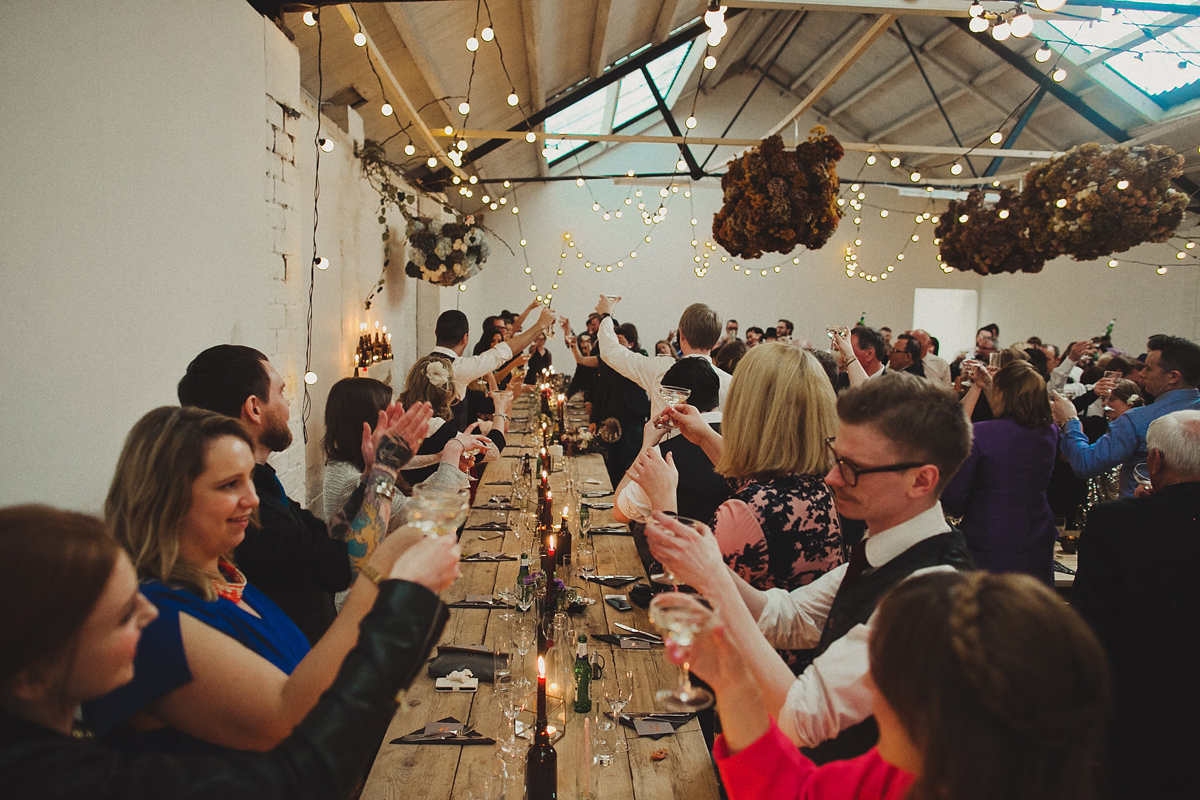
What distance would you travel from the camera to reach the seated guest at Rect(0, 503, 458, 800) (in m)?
0.77

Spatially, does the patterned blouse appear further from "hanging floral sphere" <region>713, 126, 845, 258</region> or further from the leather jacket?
"hanging floral sphere" <region>713, 126, 845, 258</region>

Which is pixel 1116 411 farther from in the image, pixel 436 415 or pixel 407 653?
pixel 407 653

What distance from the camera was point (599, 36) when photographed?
6.85 m

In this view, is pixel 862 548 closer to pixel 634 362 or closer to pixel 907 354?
pixel 634 362

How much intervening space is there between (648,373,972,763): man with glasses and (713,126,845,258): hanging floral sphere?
120 inches

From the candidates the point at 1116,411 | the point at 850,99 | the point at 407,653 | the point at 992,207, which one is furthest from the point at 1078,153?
the point at 850,99

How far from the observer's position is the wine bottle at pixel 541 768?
1555 mm

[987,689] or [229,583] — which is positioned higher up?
[987,689]

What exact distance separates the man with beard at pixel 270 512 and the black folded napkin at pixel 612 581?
117 cm

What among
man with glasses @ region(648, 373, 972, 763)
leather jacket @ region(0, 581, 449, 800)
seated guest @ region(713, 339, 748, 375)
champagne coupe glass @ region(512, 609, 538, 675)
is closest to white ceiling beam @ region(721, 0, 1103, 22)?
seated guest @ region(713, 339, 748, 375)

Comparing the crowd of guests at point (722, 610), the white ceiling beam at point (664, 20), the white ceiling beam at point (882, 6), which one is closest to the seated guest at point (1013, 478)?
the crowd of guests at point (722, 610)

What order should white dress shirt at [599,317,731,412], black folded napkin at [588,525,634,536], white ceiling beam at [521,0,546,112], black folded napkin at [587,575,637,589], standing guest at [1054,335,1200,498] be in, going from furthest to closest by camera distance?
white ceiling beam at [521,0,546,112] < white dress shirt at [599,317,731,412] < black folded napkin at [588,525,634,536] < standing guest at [1054,335,1200,498] < black folded napkin at [587,575,637,589]

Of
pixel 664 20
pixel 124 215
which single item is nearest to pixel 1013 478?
pixel 124 215

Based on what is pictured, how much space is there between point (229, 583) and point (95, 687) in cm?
67
